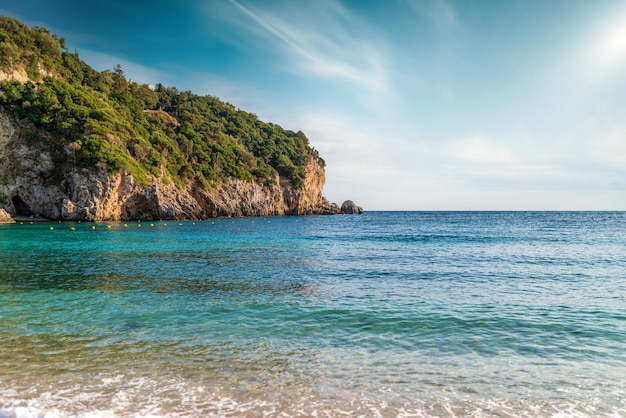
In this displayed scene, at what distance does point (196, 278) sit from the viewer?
16344 mm

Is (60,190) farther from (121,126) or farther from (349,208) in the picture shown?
(349,208)

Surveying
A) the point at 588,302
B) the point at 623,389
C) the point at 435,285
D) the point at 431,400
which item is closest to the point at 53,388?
the point at 431,400

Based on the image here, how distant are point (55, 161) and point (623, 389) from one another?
228 ft

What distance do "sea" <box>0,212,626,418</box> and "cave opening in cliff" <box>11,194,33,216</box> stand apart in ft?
167

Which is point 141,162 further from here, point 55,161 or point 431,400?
point 431,400

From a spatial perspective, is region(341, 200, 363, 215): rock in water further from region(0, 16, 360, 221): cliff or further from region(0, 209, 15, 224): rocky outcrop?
region(0, 209, 15, 224): rocky outcrop

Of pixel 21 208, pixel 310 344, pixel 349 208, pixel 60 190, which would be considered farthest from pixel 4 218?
pixel 349 208

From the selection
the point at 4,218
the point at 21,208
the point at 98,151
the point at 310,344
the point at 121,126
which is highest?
the point at 121,126

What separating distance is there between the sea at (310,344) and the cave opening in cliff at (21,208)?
167ft

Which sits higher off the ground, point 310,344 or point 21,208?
point 21,208

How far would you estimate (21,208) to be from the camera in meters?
59.2

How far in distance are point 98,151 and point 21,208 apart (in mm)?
14820

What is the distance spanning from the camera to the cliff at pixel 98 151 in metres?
57.3

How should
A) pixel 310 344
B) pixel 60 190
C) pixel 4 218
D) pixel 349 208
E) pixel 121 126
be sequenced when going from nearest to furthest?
pixel 310 344
pixel 4 218
pixel 60 190
pixel 121 126
pixel 349 208
